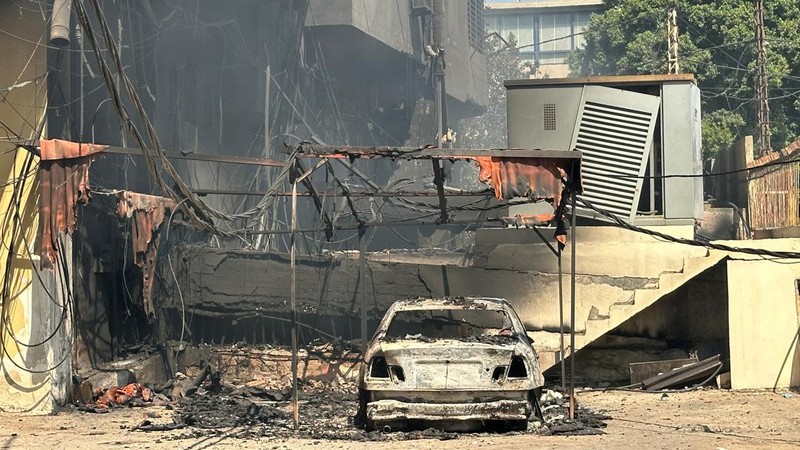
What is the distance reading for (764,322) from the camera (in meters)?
15.4

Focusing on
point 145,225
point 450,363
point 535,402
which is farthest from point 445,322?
point 450,363

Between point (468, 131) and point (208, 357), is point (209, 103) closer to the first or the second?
point (208, 357)

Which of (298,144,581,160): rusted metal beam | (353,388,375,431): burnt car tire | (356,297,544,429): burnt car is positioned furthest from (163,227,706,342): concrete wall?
(353,388,375,431): burnt car tire

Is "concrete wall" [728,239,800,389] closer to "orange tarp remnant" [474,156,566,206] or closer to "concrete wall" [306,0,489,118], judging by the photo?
"orange tarp remnant" [474,156,566,206]

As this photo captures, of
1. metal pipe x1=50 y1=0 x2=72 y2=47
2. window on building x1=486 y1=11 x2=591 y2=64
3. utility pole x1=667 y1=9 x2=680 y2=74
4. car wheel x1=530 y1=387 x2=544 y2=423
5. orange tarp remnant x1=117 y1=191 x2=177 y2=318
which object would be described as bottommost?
car wheel x1=530 y1=387 x2=544 y2=423

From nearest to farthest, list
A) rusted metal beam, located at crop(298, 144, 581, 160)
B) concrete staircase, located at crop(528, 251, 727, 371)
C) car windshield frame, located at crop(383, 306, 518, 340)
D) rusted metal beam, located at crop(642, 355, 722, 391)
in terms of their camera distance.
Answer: rusted metal beam, located at crop(298, 144, 581, 160)
rusted metal beam, located at crop(642, 355, 722, 391)
concrete staircase, located at crop(528, 251, 727, 371)
car windshield frame, located at crop(383, 306, 518, 340)

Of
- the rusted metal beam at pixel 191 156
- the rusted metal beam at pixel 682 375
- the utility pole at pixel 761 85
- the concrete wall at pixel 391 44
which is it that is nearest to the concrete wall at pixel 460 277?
the rusted metal beam at pixel 682 375

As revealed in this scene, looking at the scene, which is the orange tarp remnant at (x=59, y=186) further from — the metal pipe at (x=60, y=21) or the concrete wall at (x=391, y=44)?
the concrete wall at (x=391, y=44)

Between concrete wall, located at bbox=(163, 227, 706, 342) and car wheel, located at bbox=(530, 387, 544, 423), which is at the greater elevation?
concrete wall, located at bbox=(163, 227, 706, 342)

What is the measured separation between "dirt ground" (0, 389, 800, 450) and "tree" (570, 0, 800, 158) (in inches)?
810

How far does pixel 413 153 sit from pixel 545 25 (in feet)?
184

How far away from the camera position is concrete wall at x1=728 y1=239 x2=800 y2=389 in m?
15.3

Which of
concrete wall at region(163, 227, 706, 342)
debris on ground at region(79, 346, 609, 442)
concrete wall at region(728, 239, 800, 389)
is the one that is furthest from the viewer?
concrete wall at region(163, 227, 706, 342)

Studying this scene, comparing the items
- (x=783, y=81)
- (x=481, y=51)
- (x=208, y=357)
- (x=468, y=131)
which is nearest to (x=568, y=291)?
(x=208, y=357)
